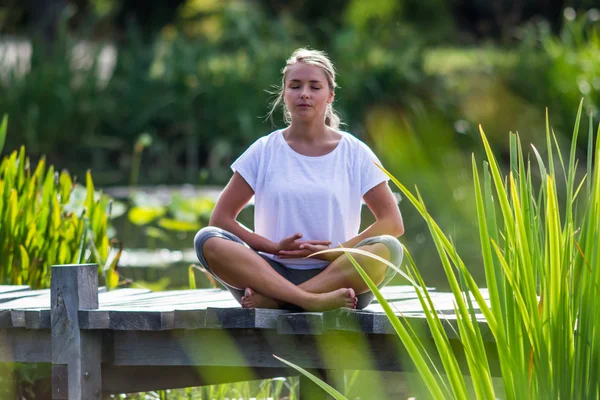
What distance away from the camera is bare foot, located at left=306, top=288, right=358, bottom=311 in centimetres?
279

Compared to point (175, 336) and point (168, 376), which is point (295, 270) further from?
point (168, 376)

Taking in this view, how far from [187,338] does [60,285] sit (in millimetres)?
389

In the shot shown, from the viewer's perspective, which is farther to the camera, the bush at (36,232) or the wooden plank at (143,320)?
the bush at (36,232)

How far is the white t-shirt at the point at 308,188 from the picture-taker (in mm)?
3004

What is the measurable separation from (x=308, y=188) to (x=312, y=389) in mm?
650

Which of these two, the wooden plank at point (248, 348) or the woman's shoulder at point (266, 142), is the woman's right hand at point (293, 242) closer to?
the wooden plank at point (248, 348)

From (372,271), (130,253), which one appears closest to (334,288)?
(372,271)

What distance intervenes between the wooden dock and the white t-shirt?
27cm

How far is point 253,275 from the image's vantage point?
2.88m

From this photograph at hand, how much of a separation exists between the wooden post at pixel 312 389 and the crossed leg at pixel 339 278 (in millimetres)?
313

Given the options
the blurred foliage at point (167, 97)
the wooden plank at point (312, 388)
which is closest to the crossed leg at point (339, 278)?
the wooden plank at point (312, 388)

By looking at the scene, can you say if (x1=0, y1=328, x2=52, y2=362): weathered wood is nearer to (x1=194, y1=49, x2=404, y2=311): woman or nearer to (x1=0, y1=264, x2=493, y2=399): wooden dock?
(x1=0, y1=264, x2=493, y2=399): wooden dock

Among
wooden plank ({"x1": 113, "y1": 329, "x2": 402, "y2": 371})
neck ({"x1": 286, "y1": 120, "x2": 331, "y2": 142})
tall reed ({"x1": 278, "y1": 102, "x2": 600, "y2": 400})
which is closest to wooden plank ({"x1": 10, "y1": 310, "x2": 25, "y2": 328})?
wooden plank ({"x1": 113, "y1": 329, "x2": 402, "y2": 371})

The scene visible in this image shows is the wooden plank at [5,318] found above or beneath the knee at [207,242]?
beneath
